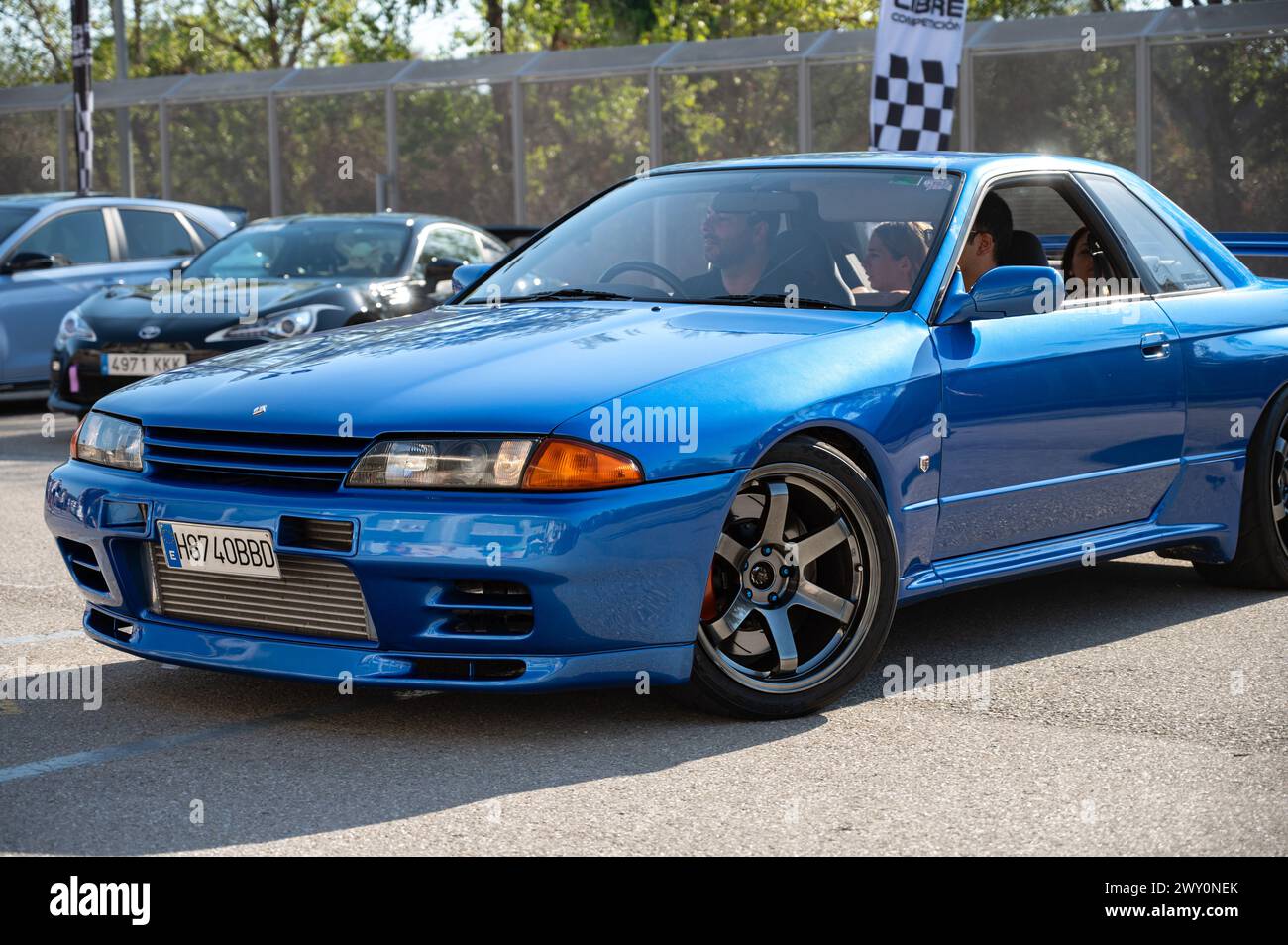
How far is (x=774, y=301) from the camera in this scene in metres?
5.04

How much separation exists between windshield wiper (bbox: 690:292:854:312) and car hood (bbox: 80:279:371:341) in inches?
233

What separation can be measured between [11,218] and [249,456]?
9556mm

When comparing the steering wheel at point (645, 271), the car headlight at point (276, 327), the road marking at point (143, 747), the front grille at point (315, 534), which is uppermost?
the steering wheel at point (645, 271)

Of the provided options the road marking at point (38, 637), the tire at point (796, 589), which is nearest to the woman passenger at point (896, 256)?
the tire at point (796, 589)

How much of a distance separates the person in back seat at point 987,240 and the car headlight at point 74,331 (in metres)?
6.45

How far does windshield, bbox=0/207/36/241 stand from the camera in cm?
1281

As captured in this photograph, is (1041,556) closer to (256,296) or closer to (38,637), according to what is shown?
(38,637)

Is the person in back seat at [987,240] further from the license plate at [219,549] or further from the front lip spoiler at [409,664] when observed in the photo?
the license plate at [219,549]

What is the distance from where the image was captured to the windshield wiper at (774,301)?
16.4ft

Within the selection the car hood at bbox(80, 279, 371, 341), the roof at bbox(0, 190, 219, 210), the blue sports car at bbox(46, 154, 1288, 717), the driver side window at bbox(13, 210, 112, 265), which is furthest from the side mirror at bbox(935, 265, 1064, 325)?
the roof at bbox(0, 190, 219, 210)

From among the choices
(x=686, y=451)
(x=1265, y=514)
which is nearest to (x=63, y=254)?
(x=1265, y=514)

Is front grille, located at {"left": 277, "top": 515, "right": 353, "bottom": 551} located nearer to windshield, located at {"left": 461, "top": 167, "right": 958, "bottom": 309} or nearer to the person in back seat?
windshield, located at {"left": 461, "top": 167, "right": 958, "bottom": 309}
